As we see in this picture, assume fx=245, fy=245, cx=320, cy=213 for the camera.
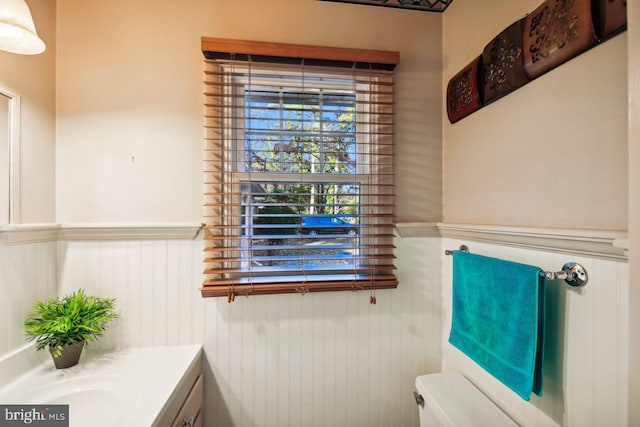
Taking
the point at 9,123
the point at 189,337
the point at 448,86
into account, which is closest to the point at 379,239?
the point at 448,86

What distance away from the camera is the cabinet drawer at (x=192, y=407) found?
91cm

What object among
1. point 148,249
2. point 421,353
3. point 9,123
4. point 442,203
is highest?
point 9,123

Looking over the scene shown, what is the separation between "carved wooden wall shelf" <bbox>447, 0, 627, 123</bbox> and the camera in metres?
0.60

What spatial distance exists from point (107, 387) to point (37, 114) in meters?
1.13

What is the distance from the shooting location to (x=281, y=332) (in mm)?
1175

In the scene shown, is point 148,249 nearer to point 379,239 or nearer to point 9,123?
point 9,123

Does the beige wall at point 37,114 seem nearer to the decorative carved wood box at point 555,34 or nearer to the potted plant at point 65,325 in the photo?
the potted plant at point 65,325

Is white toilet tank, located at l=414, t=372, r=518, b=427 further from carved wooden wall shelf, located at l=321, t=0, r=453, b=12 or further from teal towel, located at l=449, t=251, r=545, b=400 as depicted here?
carved wooden wall shelf, located at l=321, t=0, r=453, b=12

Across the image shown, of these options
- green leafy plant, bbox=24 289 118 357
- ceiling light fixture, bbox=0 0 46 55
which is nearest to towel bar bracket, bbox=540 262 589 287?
green leafy plant, bbox=24 289 118 357

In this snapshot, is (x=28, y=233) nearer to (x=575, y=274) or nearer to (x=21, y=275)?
(x=21, y=275)

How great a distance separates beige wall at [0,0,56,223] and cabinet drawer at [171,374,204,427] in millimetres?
961

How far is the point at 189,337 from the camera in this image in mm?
1136

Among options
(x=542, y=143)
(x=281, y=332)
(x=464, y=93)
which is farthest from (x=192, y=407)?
(x=464, y=93)

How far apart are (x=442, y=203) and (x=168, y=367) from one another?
4.76 feet
